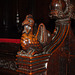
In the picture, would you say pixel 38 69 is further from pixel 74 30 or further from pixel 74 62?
pixel 74 30

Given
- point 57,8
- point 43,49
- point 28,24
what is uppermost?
point 57,8

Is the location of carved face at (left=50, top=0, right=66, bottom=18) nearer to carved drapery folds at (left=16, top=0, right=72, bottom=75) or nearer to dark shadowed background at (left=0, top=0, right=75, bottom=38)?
carved drapery folds at (left=16, top=0, right=72, bottom=75)

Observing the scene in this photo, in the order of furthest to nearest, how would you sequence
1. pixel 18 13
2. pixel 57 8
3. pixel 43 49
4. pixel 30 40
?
pixel 18 13 → pixel 57 8 → pixel 43 49 → pixel 30 40

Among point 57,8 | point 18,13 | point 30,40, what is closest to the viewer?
point 30,40

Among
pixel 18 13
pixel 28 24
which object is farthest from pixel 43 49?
pixel 18 13

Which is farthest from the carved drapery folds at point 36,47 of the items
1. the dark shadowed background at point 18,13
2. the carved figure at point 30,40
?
the dark shadowed background at point 18,13

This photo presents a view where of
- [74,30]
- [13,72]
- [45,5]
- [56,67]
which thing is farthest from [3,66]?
[45,5]

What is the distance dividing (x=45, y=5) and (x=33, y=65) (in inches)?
54.5

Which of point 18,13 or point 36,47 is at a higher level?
point 18,13

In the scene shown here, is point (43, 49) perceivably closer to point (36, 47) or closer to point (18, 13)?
point (36, 47)

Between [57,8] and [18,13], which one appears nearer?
[57,8]

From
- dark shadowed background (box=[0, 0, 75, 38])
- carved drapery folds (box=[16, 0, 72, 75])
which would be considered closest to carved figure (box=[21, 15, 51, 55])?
carved drapery folds (box=[16, 0, 72, 75])

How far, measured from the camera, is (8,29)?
2.97 metres

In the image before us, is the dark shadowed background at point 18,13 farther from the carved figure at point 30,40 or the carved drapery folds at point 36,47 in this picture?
the carved figure at point 30,40
